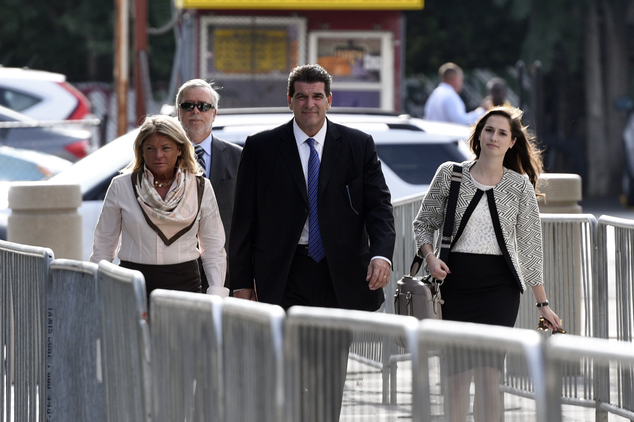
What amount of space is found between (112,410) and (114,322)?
32cm

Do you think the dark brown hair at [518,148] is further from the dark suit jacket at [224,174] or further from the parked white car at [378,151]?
the parked white car at [378,151]

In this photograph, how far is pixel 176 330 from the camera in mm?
3092

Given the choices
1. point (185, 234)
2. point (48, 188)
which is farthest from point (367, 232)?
point (48, 188)

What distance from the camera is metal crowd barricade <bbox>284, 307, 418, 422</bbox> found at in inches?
105

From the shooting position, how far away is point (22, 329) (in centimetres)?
428

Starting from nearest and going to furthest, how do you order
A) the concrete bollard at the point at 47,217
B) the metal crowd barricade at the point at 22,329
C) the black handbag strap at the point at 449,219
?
the metal crowd barricade at the point at 22,329
the black handbag strap at the point at 449,219
the concrete bollard at the point at 47,217

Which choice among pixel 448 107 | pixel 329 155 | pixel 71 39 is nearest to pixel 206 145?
pixel 329 155

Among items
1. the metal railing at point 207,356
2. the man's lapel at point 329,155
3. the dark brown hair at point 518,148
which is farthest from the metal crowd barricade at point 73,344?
the dark brown hair at point 518,148

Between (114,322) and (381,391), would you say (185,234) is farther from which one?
(381,391)

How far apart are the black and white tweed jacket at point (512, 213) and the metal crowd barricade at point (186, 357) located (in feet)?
5.93

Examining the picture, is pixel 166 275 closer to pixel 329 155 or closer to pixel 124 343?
pixel 329 155

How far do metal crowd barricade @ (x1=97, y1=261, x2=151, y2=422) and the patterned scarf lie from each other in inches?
34.3

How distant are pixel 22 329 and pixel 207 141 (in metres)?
1.49

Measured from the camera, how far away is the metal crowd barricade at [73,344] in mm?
3684
